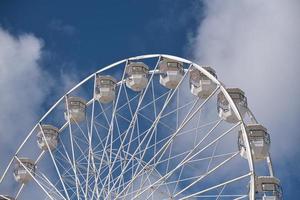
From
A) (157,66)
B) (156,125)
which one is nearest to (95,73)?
(157,66)

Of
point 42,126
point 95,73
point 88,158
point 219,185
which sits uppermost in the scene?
point 95,73

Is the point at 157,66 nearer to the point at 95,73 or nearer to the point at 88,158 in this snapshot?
the point at 95,73

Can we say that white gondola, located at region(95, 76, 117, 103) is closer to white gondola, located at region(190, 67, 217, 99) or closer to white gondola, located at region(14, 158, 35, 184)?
white gondola, located at region(14, 158, 35, 184)

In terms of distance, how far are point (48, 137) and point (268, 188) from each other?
9566 millimetres

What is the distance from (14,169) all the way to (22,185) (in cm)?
71

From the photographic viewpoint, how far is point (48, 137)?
26.2m

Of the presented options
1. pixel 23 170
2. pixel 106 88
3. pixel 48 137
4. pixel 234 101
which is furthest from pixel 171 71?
pixel 23 170

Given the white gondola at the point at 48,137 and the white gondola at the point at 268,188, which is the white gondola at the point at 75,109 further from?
the white gondola at the point at 268,188

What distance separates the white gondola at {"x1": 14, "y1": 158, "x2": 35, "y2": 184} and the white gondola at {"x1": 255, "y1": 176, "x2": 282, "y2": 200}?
31.3 ft

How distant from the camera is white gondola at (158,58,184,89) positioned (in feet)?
79.5

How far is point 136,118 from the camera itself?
2356cm

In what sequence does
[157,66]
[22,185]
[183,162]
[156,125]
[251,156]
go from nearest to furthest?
[251,156] → [183,162] → [156,125] → [157,66] → [22,185]

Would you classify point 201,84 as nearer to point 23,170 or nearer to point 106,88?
point 106,88

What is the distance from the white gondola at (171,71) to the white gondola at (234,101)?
2349mm
